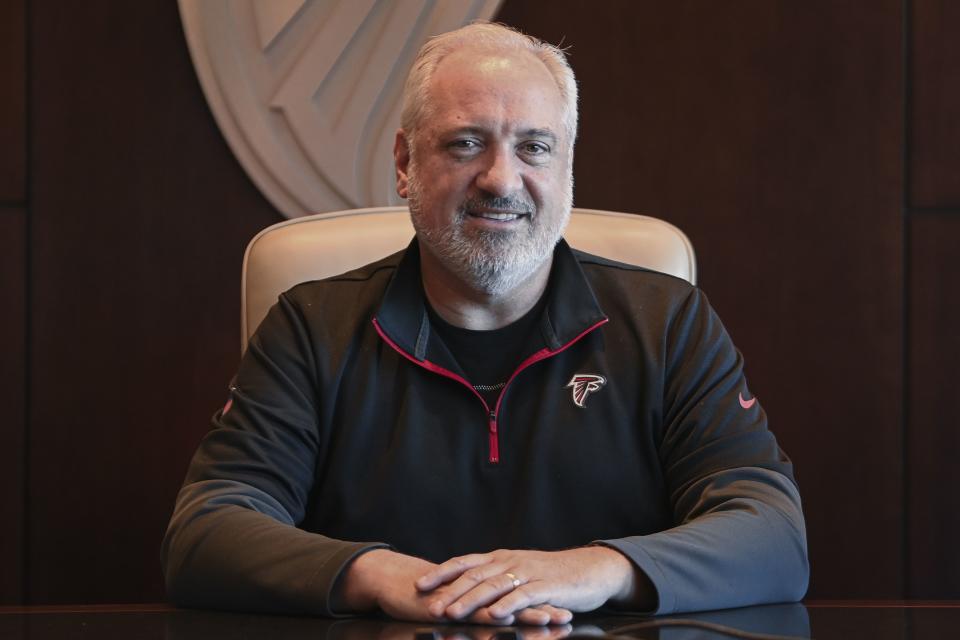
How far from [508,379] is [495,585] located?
0.52m

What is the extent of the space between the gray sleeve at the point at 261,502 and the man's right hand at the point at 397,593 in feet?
0.07

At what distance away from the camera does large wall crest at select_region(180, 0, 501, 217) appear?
2596mm

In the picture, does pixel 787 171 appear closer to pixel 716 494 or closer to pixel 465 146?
pixel 465 146

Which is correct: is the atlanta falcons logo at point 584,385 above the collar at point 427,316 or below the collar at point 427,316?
below

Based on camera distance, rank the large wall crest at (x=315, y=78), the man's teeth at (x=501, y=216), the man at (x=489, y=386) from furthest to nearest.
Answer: the large wall crest at (x=315, y=78) → the man's teeth at (x=501, y=216) → the man at (x=489, y=386)

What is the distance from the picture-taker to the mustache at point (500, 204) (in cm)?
178

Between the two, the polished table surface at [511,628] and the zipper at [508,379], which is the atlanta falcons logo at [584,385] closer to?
the zipper at [508,379]

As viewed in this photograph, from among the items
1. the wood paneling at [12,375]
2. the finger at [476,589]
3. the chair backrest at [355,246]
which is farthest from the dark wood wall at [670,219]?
the finger at [476,589]

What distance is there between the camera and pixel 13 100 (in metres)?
2.66

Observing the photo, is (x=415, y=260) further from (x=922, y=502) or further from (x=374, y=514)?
(x=922, y=502)

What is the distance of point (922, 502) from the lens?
2.70m

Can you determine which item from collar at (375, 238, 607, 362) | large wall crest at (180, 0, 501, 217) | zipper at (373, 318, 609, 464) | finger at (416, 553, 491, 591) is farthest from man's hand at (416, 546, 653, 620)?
large wall crest at (180, 0, 501, 217)

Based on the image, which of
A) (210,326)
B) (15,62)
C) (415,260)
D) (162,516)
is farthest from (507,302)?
(15,62)

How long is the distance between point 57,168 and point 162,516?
0.81 meters
